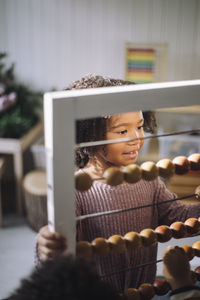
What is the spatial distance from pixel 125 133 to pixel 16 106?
2168mm

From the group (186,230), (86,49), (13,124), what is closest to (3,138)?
(13,124)

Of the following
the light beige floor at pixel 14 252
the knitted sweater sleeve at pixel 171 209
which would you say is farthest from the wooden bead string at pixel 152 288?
the light beige floor at pixel 14 252

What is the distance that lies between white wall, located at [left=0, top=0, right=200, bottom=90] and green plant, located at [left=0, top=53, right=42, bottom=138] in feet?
0.29

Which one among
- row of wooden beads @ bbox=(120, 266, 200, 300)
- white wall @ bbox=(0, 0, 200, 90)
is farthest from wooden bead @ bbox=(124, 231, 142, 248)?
white wall @ bbox=(0, 0, 200, 90)

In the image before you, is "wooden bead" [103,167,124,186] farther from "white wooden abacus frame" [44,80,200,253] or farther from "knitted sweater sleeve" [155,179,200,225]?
"knitted sweater sleeve" [155,179,200,225]

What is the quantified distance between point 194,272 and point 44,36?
2.61 metres

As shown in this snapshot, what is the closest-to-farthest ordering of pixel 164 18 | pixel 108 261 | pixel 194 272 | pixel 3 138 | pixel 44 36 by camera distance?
1. pixel 194 272
2. pixel 108 261
3. pixel 3 138
4. pixel 164 18
5. pixel 44 36

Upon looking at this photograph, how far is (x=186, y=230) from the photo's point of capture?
907 mm

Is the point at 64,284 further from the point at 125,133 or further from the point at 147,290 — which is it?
the point at 125,133

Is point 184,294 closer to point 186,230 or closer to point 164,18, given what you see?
point 186,230

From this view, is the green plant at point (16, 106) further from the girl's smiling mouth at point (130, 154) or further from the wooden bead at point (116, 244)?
the wooden bead at point (116, 244)

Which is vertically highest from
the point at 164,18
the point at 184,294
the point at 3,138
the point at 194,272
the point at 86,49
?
the point at 164,18

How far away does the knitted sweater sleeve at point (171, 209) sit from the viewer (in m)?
1.02

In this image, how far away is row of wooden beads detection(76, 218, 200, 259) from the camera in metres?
0.75
